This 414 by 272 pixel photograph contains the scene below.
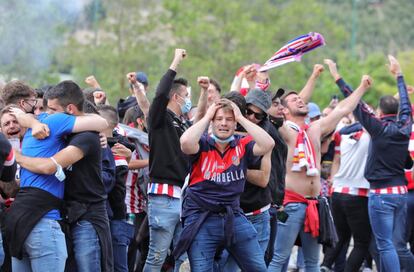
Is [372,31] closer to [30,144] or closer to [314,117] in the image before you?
[314,117]

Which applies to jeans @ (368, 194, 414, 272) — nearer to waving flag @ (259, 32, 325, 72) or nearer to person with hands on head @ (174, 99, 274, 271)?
waving flag @ (259, 32, 325, 72)

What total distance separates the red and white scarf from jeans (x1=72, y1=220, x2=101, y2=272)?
2983 mm

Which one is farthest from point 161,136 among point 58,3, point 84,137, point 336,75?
point 58,3

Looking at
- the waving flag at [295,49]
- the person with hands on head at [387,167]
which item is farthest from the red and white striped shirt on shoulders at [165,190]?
the person with hands on head at [387,167]

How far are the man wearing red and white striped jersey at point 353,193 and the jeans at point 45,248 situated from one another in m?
5.12

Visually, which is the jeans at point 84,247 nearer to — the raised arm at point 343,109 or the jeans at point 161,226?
the jeans at point 161,226

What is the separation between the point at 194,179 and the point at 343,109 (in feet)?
8.87

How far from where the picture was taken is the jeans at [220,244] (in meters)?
7.57

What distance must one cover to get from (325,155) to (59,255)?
6654 millimetres

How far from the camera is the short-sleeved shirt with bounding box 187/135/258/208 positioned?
7.64 meters

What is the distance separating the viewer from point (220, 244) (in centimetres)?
767

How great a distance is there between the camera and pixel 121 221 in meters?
8.62

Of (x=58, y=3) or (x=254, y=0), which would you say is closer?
(x=58, y=3)

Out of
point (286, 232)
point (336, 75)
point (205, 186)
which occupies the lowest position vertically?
point (286, 232)
